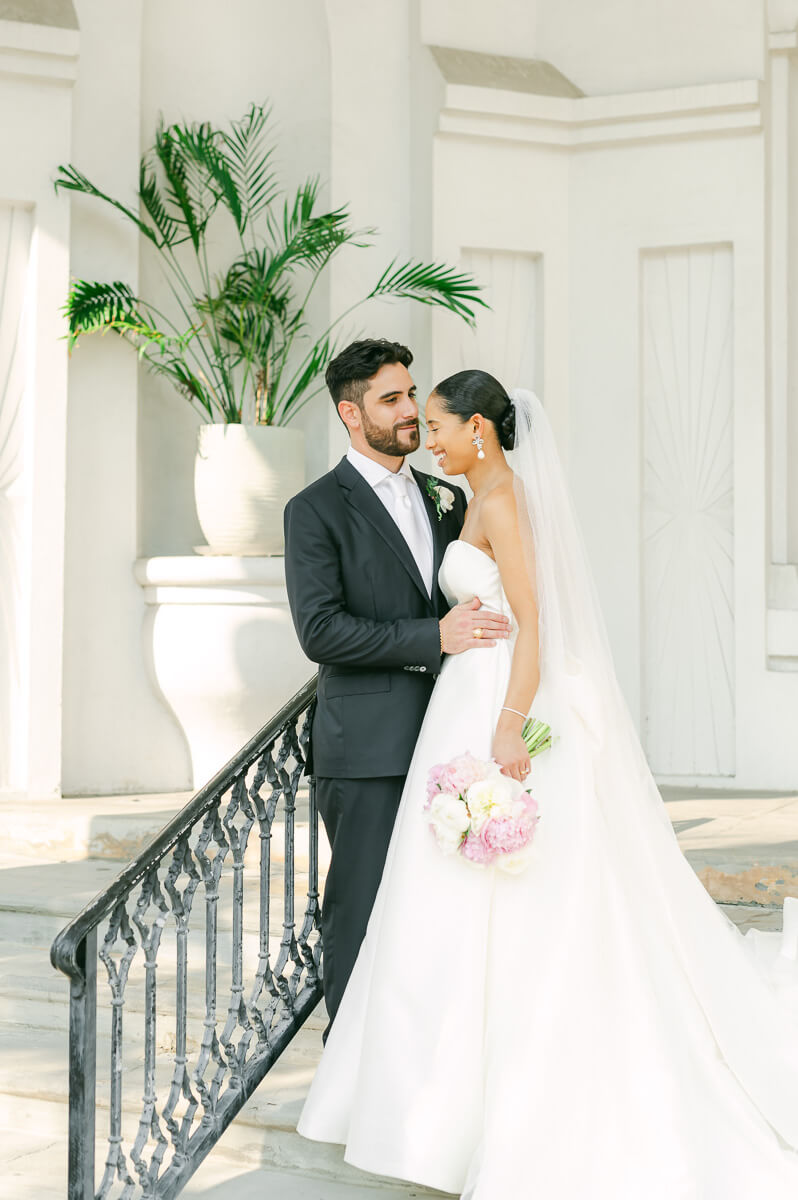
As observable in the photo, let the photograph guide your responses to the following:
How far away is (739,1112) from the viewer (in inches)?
113

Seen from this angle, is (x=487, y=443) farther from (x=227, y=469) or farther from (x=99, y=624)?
(x=99, y=624)

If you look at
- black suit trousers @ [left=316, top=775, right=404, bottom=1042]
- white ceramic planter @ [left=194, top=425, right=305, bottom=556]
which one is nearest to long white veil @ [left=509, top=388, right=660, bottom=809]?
black suit trousers @ [left=316, top=775, right=404, bottom=1042]

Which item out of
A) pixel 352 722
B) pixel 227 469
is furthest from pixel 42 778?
pixel 352 722

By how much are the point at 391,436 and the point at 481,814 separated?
108cm

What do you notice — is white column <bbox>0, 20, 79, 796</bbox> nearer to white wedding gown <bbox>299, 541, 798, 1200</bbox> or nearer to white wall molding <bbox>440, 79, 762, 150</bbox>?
white wall molding <bbox>440, 79, 762, 150</bbox>

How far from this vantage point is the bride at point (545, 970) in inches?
109

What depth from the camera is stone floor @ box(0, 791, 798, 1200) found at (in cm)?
329

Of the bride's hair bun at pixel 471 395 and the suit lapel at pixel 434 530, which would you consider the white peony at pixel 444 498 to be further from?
the bride's hair bun at pixel 471 395

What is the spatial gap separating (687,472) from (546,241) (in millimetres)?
1496

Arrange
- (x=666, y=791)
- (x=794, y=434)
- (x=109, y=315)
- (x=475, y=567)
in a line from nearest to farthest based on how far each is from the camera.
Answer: (x=475, y=567) < (x=109, y=315) < (x=666, y=791) < (x=794, y=434)

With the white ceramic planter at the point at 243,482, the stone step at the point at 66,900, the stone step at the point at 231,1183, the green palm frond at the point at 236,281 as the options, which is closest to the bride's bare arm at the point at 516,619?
the stone step at the point at 231,1183

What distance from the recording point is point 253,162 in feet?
24.2

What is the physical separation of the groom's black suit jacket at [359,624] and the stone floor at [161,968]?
978mm

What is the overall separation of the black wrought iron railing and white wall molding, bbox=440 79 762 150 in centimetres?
423
